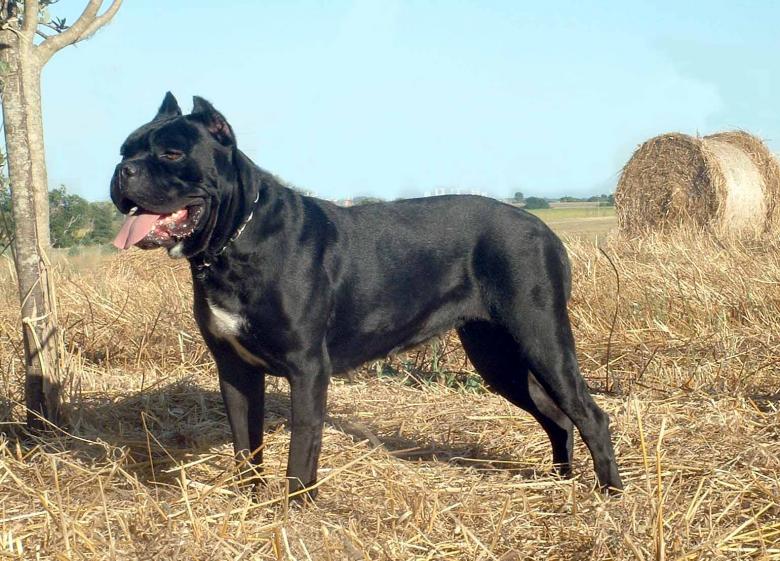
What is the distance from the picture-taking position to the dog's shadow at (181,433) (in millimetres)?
4086

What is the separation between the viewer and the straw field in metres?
2.86

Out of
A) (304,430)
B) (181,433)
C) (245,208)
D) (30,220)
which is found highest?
(245,208)

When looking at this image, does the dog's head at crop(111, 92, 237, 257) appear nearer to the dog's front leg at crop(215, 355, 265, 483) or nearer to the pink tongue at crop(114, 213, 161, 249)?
the pink tongue at crop(114, 213, 161, 249)

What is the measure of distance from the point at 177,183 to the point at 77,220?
5.98 meters

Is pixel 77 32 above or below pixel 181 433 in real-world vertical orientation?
above

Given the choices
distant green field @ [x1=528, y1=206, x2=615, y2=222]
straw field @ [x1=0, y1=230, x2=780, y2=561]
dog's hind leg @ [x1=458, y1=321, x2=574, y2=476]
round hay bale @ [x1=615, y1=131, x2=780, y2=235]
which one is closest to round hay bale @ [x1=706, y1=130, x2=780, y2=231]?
round hay bale @ [x1=615, y1=131, x2=780, y2=235]

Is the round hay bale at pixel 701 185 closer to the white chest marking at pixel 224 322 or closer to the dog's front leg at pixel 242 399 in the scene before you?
the dog's front leg at pixel 242 399

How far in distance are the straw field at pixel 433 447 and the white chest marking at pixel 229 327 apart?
1.55 feet

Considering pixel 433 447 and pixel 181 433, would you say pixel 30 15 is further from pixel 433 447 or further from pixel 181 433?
pixel 433 447

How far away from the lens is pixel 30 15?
4.12 m

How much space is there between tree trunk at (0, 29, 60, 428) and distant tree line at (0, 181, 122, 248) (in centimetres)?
163

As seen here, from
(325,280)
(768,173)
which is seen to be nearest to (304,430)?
(325,280)

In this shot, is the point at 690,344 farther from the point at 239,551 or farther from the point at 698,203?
the point at 698,203

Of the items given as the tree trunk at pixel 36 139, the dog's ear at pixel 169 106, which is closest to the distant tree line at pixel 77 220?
the tree trunk at pixel 36 139
